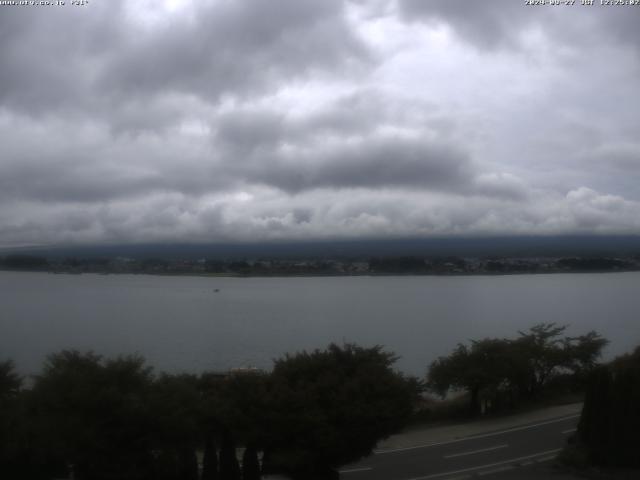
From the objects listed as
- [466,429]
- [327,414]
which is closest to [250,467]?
[327,414]

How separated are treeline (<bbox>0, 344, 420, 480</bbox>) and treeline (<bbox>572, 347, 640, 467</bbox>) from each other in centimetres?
430

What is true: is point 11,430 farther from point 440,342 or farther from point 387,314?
point 387,314

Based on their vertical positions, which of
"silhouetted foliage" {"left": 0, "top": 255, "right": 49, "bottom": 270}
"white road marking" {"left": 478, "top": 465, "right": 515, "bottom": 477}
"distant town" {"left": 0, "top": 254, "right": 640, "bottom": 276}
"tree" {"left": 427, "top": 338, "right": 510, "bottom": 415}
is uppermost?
"silhouetted foliage" {"left": 0, "top": 255, "right": 49, "bottom": 270}

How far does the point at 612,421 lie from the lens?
597 inches

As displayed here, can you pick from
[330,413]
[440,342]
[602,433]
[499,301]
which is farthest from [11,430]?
[499,301]

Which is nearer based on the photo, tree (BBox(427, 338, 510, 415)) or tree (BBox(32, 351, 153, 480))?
tree (BBox(32, 351, 153, 480))

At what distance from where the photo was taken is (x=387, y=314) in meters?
60.3

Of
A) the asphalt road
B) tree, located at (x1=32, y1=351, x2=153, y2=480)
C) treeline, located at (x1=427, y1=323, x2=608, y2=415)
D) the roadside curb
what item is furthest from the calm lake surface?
tree, located at (x1=32, y1=351, x2=153, y2=480)

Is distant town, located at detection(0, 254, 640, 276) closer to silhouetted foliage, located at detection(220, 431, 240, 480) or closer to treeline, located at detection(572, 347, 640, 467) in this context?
treeline, located at detection(572, 347, 640, 467)

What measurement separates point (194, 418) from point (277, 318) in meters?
43.7

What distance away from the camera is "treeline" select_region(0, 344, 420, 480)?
38.0 feet

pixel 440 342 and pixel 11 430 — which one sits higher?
pixel 11 430

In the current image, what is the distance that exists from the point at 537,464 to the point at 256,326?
36.5 m

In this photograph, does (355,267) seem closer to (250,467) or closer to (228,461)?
(250,467)
